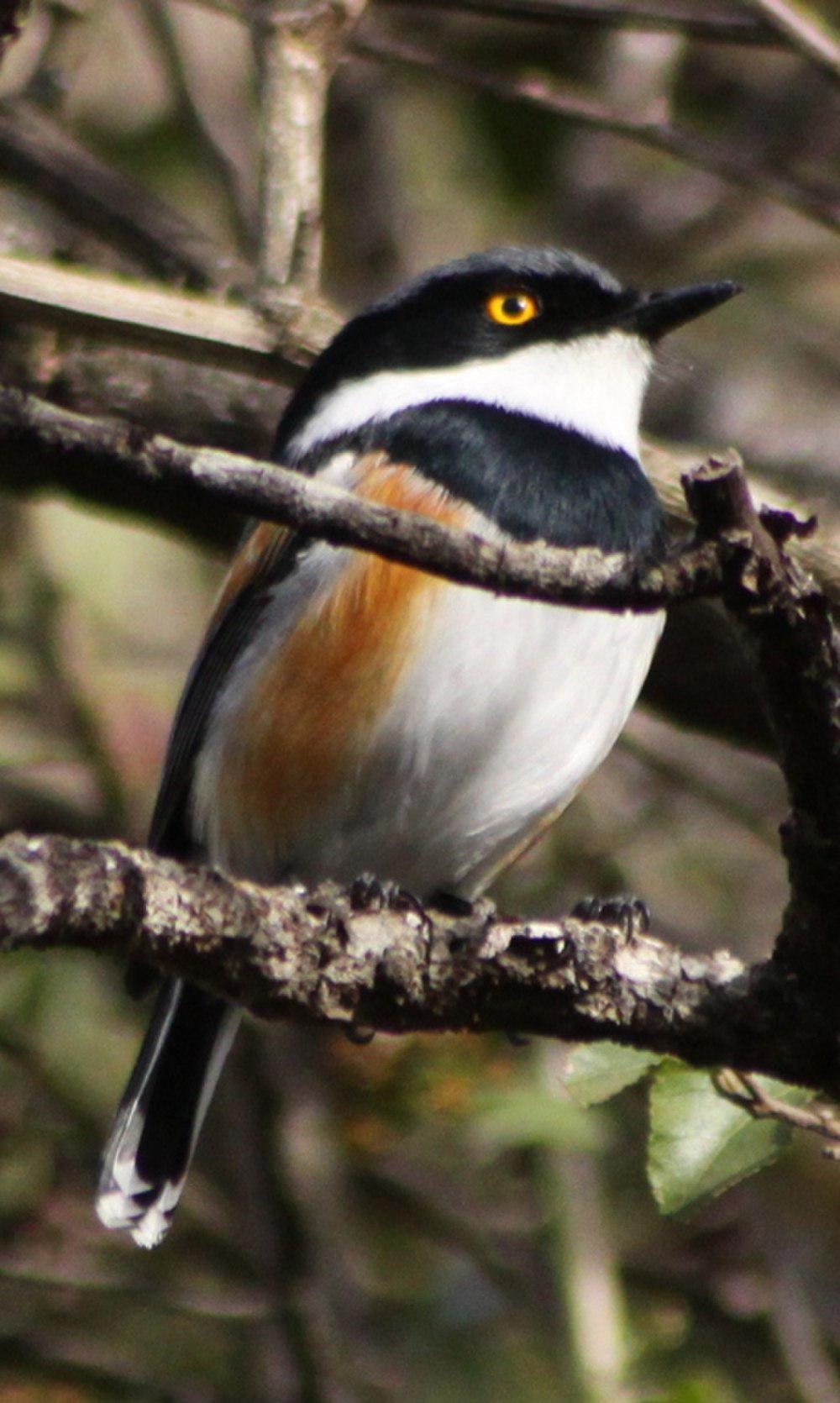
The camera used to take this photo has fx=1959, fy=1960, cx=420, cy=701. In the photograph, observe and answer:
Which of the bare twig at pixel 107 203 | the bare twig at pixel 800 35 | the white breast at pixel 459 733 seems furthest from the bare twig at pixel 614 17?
the white breast at pixel 459 733

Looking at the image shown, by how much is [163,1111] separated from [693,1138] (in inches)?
68.7

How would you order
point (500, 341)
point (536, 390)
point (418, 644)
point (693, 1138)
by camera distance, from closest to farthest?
point (693, 1138), point (418, 644), point (536, 390), point (500, 341)

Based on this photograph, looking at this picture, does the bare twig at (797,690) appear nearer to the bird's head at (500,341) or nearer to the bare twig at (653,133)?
the bird's head at (500,341)

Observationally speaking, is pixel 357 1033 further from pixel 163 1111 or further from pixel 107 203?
pixel 107 203

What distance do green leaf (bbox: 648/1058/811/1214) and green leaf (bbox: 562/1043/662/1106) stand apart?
52 mm

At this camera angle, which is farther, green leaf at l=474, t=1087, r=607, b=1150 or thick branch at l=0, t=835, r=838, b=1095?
green leaf at l=474, t=1087, r=607, b=1150

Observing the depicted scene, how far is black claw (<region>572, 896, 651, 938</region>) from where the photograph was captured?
3430 mm

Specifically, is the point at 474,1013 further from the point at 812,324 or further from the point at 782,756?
the point at 812,324

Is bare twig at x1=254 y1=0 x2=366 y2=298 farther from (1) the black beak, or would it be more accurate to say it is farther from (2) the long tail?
(2) the long tail

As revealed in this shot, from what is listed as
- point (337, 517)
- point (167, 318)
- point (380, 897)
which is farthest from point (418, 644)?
point (337, 517)

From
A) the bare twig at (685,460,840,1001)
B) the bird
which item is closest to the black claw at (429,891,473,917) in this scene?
the bird

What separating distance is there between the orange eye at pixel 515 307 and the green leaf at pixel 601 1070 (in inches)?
77.6

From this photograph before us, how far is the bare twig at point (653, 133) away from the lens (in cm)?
509

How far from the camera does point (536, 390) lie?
169 inches
